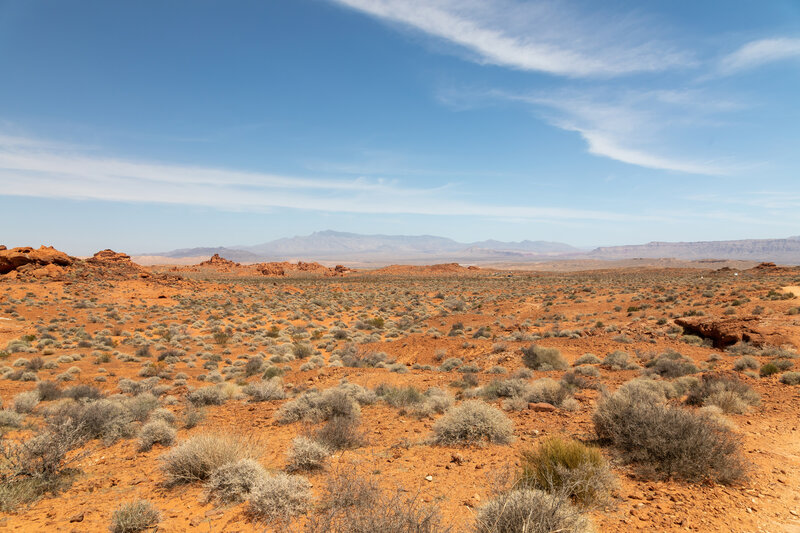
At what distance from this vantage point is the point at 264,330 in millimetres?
22484

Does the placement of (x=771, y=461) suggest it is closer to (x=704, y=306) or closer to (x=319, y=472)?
(x=319, y=472)

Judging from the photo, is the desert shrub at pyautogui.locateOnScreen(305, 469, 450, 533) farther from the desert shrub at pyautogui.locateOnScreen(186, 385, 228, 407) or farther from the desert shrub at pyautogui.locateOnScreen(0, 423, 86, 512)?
the desert shrub at pyautogui.locateOnScreen(186, 385, 228, 407)

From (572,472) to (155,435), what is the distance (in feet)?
21.4

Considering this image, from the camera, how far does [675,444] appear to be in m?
4.99

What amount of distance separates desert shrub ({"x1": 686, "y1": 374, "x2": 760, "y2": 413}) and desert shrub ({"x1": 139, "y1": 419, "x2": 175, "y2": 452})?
33.3 feet

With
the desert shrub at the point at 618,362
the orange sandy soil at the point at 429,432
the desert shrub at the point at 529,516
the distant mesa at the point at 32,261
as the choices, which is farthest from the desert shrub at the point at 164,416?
the distant mesa at the point at 32,261

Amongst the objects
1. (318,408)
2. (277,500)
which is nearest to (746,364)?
(318,408)

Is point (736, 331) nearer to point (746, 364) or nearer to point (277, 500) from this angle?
point (746, 364)

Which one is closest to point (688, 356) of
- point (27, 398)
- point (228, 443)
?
point (228, 443)

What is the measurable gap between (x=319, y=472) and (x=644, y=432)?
4525 mm

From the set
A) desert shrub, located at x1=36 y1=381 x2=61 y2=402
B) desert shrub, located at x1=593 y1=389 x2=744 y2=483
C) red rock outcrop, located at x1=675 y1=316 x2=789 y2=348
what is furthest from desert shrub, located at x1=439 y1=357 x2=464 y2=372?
desert shrub, located at x1=36 y1=381 x2=61 y2=402

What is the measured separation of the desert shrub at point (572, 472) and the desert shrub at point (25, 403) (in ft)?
35.4

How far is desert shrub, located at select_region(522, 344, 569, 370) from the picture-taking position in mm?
12383

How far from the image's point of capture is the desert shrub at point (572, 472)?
4.28 m
